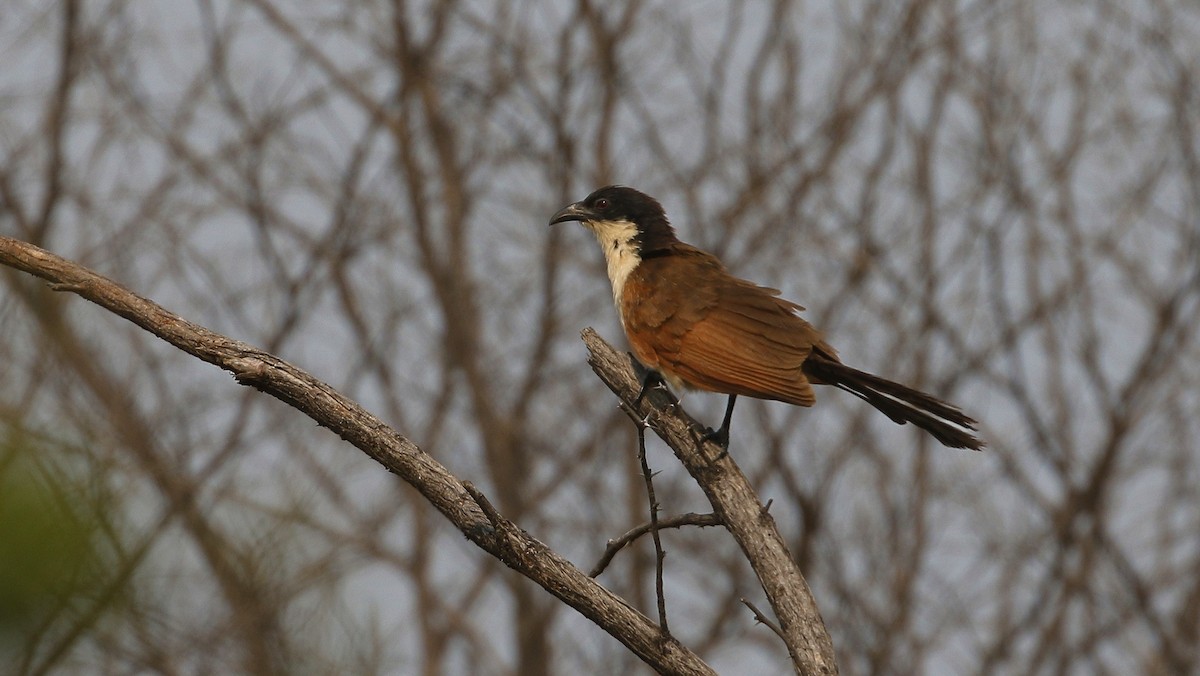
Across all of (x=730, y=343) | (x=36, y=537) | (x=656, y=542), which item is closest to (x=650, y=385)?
(x=730, y=343)

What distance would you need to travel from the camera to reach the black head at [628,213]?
4902mm

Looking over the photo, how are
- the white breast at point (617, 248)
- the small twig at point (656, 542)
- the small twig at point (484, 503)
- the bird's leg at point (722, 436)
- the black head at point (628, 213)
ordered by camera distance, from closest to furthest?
the small twig at point (484, 503) < the small twig at point (656, 542) < the bird's leg at point (722, 436) < the white breast at point (617, 248) < the black head at point (628, 213)

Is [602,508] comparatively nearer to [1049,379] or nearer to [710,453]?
[1049,379]

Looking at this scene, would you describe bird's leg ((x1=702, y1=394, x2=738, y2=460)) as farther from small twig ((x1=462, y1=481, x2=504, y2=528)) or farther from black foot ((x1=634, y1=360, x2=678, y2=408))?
small twig ((x1=462, y1=481, x2=504, y2=528))

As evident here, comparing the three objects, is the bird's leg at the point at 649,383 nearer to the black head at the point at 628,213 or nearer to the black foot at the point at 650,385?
the black foot at the point at 650,385

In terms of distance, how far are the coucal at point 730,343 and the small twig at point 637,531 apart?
51 cm

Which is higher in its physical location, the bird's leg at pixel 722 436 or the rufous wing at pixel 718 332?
the rufous wing at pixel 718 332

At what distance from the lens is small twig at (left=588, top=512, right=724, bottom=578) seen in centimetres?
299

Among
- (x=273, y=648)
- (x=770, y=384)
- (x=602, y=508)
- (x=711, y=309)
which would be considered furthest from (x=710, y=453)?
A: (x=602, y=508)

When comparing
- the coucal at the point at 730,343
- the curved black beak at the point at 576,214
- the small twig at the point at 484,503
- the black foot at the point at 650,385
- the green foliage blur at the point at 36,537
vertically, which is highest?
the curved black beak at the point at 576,214

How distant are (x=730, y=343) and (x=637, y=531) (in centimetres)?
97

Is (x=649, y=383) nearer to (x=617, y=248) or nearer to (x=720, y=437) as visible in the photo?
(x=720, y=437)

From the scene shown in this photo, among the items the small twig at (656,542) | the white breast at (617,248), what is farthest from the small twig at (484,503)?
the white breast at (617,248)

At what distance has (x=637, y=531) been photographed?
3074 millimetres
